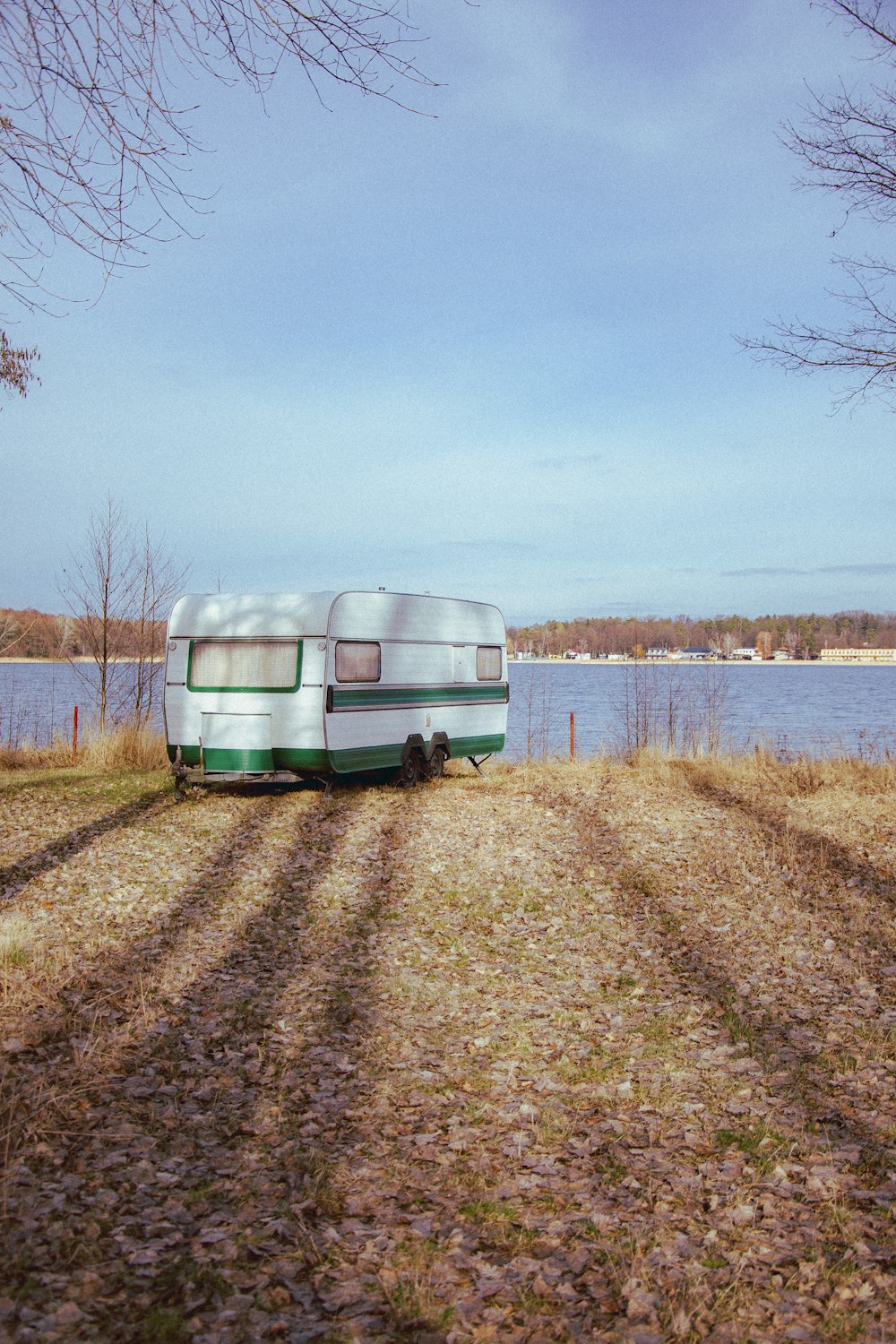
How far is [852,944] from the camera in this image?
26.1ft

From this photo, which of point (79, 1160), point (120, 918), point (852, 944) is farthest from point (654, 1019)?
point (120, 918)

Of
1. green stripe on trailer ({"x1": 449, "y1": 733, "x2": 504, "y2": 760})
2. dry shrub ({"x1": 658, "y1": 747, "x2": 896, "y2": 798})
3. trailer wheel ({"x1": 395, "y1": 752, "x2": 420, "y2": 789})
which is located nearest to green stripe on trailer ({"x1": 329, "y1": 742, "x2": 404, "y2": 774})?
trailer wheel ({"x1": 395, "y1": 752, "x2": 420, "y2": 789})

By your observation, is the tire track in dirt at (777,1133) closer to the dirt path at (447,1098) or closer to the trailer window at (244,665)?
the dirt path at (447,1098)

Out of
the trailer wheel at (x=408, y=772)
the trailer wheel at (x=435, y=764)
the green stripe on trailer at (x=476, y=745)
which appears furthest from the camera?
the green stripe on trailer at (x=476, y=745)

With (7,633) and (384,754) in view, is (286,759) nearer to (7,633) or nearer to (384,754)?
(384,754)

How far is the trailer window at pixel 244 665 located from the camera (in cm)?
1286

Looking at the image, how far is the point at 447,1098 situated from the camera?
5.11m

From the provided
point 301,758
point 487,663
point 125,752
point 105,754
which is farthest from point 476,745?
point 105,754

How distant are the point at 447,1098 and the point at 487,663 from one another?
12543mm

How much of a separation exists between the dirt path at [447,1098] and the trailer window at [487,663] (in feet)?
22.5

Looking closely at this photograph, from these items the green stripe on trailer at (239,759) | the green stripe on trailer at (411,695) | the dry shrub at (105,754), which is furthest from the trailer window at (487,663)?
the dry shrub at (105,754)

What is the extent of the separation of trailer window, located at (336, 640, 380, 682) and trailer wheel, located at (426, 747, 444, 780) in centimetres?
241

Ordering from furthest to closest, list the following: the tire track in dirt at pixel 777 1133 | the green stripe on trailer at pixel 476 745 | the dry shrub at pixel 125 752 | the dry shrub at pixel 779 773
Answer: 1. the dry shrub at pixel 125 752
2. the green stripe on trailer at pixel 476 745
3. the dry shrub at pixel 779 773
4. the tire track in dirt at pixel 777 1133

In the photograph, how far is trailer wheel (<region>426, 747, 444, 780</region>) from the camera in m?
15.6
